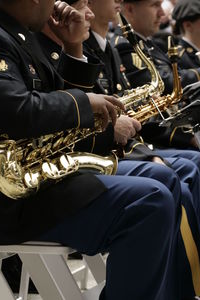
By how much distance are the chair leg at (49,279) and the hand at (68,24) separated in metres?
0.76

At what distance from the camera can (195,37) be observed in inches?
173

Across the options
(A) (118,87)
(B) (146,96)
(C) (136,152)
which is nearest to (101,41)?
(A) (118,87)

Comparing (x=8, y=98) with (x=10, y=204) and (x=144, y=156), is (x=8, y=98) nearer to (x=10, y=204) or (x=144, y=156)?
(x=10, y=204)

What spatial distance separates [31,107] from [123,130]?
741 millimetres

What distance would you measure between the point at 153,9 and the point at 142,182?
226 cm

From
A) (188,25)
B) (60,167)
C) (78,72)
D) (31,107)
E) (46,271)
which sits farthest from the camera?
(188,25)

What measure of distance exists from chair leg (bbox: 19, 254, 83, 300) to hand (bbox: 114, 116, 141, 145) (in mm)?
580

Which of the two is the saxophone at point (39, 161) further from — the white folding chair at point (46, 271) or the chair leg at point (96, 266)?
the chair leg at point (96, 266)

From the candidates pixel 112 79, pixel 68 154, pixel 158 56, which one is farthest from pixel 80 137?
pixel 158 56

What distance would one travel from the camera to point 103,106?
6.38 feet

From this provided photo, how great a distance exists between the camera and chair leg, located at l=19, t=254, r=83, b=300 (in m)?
1.97

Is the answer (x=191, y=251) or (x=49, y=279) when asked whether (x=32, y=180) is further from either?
(x=191, y=251)

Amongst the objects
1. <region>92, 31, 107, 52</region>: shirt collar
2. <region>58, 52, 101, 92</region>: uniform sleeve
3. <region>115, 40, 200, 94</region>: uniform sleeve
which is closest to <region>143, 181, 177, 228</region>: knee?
<region>58, 52, 101, 92</region>: uniform sleeve

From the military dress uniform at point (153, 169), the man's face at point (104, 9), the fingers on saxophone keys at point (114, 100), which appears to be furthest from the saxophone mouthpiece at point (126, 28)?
the fingers on saxophone keys at point (114, 100)
